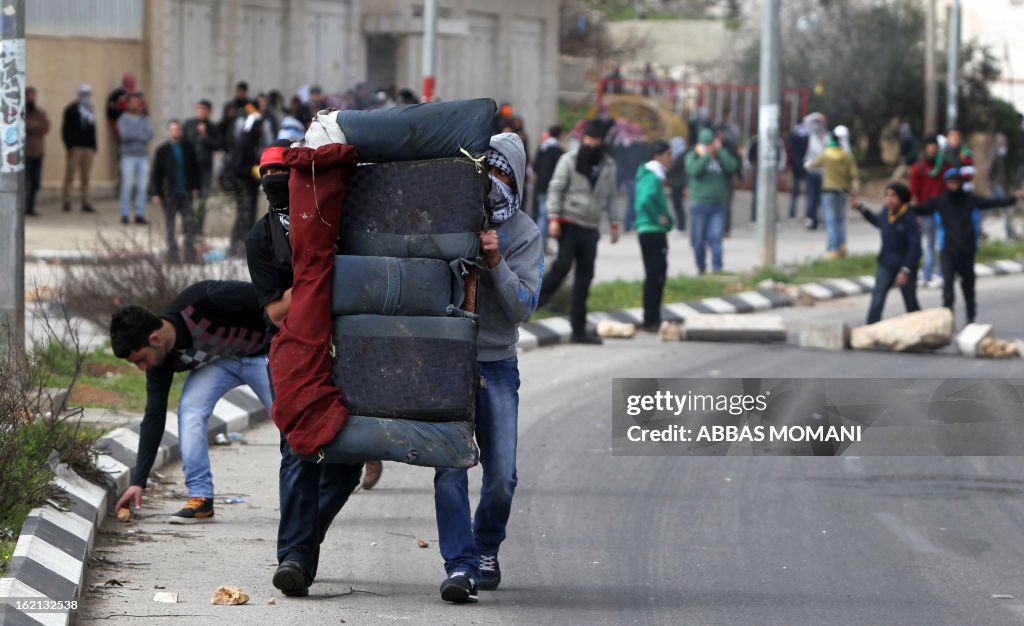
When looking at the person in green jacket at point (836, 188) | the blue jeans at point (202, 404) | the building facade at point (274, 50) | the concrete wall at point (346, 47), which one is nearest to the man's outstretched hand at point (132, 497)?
the blue jeans at point (202, 404)

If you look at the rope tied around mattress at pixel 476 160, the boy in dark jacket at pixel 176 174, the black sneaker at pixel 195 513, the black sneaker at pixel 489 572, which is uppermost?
the rope tied around mattress at pixel 476 160

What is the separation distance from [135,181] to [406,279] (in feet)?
59.2

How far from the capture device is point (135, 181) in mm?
23391

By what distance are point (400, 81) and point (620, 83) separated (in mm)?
6362

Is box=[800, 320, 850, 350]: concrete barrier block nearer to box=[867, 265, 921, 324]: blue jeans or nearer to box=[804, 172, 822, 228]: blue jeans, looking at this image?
box=[867, 265, 921, 324]: blue jeans

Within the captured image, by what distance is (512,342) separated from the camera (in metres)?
6.63

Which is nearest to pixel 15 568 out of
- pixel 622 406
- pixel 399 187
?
pixel 399 187

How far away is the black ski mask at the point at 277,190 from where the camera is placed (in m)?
6.25

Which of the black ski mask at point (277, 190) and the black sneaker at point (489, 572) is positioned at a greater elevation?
the black ski mask at point (277, 190)

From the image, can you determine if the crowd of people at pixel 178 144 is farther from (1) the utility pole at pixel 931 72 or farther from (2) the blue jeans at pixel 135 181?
(1) the utility pole at pixel 931 72

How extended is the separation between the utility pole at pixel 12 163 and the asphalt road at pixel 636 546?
53.5 inches

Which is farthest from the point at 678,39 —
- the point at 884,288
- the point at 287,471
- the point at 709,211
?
the point at 287,471

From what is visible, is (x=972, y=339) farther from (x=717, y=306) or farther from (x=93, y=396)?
(x=93, y=396)

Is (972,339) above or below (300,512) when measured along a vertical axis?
below
